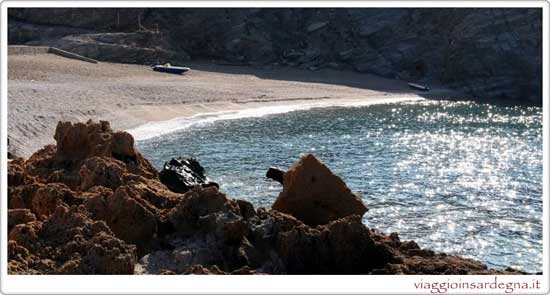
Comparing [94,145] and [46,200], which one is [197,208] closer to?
[46,200]

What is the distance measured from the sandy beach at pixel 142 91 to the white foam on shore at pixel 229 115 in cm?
72

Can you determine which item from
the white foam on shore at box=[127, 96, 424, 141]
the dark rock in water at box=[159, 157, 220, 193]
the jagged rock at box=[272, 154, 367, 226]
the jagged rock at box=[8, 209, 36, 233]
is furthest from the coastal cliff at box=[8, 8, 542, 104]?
the jagged rock at box=[8, 209, 36, 233]

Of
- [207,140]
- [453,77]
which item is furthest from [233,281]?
[453,77]

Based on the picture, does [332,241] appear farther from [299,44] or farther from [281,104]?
[299,44]

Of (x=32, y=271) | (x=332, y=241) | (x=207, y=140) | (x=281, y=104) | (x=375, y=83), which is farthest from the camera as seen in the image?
(x=375, y=83)

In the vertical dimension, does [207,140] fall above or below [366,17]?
below

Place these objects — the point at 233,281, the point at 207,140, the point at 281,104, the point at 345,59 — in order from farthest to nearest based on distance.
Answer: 1. the point at 345,59
2. the point at 281,104
3. the point at 207,140
4. the point at 233,281

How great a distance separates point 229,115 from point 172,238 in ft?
117

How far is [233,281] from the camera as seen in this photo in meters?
9.32

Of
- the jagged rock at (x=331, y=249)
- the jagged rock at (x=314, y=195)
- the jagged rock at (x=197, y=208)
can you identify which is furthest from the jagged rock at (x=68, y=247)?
the jagged rock at (x=314, y=195)

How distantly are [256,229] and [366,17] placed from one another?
68.8 metres

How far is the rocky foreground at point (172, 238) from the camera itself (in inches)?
414

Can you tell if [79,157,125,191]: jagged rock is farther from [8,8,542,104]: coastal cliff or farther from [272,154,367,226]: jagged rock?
[8,8,542,104]: coastal cliff

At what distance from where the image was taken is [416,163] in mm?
30578
